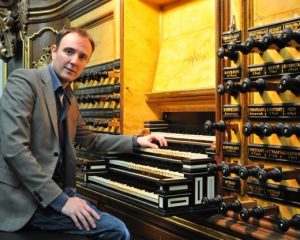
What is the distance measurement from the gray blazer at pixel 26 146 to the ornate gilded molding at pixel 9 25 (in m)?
3.79

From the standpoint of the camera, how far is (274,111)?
2.02 m

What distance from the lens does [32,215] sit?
2.14 meters

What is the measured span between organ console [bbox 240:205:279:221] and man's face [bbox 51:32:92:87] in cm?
120

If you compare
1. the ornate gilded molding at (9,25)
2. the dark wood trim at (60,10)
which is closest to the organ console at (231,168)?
the dark wood trim at (60,10)

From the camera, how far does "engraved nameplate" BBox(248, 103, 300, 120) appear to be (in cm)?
192

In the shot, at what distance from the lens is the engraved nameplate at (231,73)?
7.35 ft

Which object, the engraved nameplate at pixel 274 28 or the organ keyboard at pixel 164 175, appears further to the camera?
the organ keyboard at pixel 164 175

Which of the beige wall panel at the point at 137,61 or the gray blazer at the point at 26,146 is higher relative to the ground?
the beige wall panel at the point at 137,61

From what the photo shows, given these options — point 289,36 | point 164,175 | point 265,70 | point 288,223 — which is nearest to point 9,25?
point 164,175

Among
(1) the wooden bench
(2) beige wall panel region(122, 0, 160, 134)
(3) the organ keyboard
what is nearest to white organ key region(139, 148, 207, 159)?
(3) the organ keyboard

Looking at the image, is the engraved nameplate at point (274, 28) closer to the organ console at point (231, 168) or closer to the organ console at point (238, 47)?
the organ console at point (238, 47)

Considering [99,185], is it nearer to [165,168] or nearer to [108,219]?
[165,168]

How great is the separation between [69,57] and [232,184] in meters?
→ 1.15

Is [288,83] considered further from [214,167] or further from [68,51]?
[68,51]
